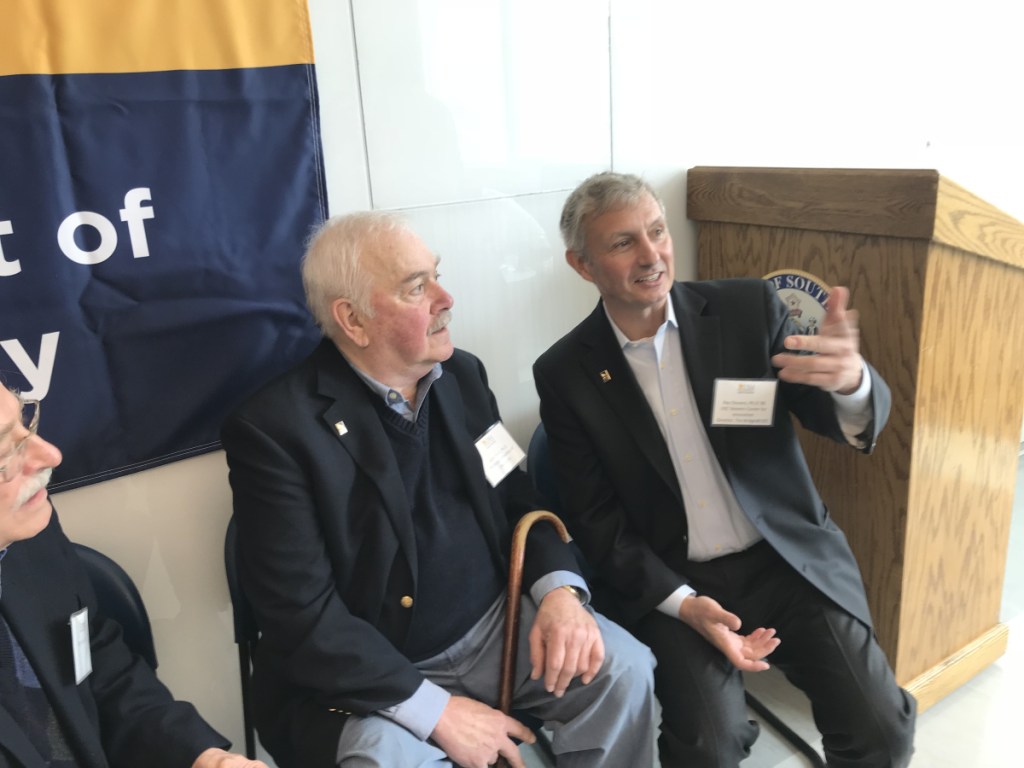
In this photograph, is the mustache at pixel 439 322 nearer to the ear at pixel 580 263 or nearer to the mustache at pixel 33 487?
the ear at pixel 580 263

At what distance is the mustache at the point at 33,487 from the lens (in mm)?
1184

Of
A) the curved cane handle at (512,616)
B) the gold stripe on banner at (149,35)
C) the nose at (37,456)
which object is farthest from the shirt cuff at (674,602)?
the gold stripe on banner at (149,35)

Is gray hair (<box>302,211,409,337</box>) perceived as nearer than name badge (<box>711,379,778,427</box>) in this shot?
Yes

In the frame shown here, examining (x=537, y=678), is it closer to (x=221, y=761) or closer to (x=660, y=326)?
(x=221, y=761)

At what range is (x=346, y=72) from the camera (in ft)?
6.33

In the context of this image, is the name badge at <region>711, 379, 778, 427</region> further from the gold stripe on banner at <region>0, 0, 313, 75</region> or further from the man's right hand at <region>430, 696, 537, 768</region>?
the gold stripe on banner at <region>0, 0, 313, 75</region>

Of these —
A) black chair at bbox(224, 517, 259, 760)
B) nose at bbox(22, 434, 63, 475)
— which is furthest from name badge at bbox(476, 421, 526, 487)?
nose at bbox(22, 434, 63, 475)

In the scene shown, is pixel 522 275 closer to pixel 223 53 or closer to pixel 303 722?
pixel 223 53

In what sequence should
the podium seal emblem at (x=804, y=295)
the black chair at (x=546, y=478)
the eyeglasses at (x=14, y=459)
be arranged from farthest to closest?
1. the podium seal emblem at (x=804, y=295)
2. the black chair at (x=546, y=478)
3. the eyeglasses at (x=14, y=459)

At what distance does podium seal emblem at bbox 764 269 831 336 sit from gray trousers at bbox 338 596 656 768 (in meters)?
1.12

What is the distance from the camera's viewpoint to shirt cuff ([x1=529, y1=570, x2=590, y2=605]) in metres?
1.74

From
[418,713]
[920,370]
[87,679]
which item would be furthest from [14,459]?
[920,370]

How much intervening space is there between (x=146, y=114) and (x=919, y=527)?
224cm

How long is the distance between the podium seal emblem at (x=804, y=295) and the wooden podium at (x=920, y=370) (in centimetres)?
3
